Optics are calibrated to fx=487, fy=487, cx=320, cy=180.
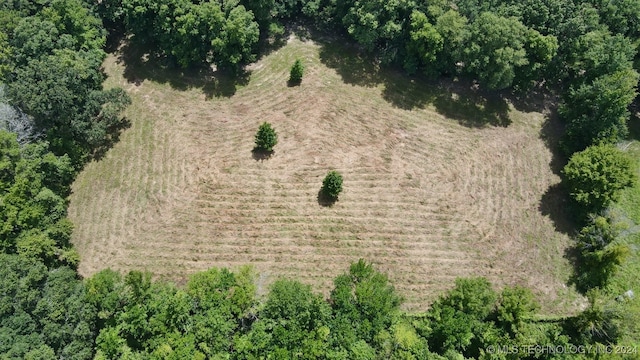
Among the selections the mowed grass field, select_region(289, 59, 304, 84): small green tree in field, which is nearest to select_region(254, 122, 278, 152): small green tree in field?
the mowed grass field

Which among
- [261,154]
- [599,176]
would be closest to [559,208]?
[599,176]

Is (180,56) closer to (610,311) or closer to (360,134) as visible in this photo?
(360,134)

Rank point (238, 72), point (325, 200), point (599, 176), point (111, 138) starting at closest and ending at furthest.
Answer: point (599, 176) → point (325, 200) → point (111, 138) → point (238, 72)

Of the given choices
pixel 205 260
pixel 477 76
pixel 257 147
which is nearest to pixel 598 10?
pixel 477 76

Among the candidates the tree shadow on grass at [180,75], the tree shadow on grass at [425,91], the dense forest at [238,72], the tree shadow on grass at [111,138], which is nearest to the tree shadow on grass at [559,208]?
the dense forest at [238,72]

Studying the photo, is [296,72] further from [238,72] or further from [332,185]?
[332,185]

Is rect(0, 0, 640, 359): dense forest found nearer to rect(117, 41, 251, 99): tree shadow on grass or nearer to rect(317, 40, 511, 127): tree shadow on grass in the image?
rect(117, 41, 251, 99): tree shadow on grass
